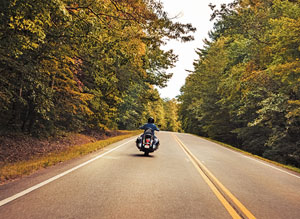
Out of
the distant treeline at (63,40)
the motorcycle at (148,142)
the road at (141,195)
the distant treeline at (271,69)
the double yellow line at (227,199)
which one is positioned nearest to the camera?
the road at (141,195)

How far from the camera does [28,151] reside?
12.2 meters

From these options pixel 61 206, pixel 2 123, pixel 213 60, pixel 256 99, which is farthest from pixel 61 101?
pixel 213 60

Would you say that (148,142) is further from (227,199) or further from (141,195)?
(227,199)

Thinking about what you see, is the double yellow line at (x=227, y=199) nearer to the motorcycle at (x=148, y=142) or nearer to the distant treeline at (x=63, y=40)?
the motorcycle at (x=148, y=142)

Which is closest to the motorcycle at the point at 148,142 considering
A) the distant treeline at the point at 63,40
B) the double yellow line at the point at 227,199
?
the distant treeline at the point at 63,40

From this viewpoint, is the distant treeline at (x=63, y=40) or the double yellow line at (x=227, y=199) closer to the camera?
the double yellow line at (x=227, y=199)

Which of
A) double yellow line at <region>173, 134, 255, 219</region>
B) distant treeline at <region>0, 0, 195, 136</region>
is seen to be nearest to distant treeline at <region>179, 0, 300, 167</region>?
distant treeline at <region>0, 0, 195, 136</region>

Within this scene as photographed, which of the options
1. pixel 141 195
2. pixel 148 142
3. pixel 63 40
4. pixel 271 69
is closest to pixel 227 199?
pixel 141 195

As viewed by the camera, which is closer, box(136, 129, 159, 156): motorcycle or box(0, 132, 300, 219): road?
box(0, 132, 300, 219): road

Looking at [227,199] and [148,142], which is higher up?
[148,142]

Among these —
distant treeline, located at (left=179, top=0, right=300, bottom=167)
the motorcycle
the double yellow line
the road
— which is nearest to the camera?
the road

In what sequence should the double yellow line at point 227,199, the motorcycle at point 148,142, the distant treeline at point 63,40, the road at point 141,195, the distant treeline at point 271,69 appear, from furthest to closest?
the distant treeline at point 271,69 → the motorcycle at point 148,142 → the distant treeline at point 63,40 → the double yellow line at point 227,199 → the road at point 141,195

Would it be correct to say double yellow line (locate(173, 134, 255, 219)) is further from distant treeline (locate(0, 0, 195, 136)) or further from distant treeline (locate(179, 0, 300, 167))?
distant treeline (locate(179, 0, 300, 167))

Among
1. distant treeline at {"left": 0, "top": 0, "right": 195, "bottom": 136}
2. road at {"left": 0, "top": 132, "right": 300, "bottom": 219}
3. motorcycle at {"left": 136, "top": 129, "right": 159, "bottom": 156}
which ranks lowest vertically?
road at {"left": 0, "top": 132, "right": 300, "bottom": 219}
